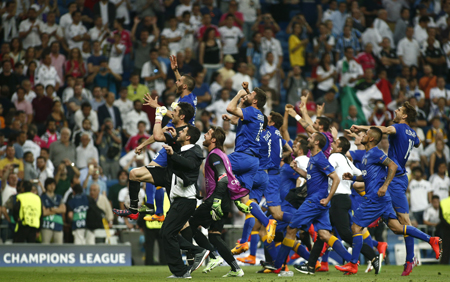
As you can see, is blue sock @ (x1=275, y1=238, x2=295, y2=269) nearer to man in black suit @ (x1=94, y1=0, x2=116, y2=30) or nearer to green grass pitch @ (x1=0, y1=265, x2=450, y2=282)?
green grass pitch @ (x1=0, y1=265, x2=450, y2=282)

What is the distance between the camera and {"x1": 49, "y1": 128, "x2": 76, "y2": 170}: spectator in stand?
17391mm

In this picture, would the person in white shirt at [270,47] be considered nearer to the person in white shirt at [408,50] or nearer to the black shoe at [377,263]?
the person in white shirt at [408,50]

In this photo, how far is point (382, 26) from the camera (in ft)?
78.4

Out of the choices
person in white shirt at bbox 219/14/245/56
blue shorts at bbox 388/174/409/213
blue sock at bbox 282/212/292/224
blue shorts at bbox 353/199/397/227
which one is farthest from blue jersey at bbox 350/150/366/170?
person in white shirt at bbox 219/14/245/56

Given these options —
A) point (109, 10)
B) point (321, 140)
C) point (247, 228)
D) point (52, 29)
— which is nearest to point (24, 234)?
point (247, 228)

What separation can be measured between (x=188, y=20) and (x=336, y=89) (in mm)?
5652

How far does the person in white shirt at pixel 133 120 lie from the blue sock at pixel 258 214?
8.06m

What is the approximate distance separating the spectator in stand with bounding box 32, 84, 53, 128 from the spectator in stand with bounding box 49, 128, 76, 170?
1.41m

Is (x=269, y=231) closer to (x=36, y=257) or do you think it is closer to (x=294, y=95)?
(x=36, y=257)

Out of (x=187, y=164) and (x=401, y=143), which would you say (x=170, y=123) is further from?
(x=401, y=143)

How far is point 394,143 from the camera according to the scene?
38.7 feet

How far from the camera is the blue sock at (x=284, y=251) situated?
11211 millimetres

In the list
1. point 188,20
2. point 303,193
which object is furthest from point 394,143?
point 188,20

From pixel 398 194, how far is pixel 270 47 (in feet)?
36.4
